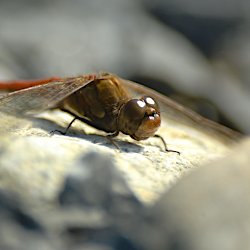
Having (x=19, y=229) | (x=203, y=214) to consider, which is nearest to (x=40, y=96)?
(x=19, y=229)

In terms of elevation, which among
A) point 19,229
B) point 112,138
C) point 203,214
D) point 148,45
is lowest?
point 148,45

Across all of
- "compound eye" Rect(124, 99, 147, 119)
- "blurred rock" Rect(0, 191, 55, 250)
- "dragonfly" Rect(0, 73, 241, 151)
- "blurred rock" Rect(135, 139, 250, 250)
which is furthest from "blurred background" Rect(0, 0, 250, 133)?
"blurred rock" Rect(0, 191, 55, 250)

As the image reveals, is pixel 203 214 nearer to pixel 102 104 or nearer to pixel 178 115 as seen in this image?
pixel 102 104

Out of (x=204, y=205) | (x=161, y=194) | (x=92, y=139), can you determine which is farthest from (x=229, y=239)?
(x=92, y=139)

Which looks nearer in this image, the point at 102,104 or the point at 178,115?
the point at 102,104

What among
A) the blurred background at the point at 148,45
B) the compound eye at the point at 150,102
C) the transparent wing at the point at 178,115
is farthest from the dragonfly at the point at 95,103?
the blurred background at the point at 148,45

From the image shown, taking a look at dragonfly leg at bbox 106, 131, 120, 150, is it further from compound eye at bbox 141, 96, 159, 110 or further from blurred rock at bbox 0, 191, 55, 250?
blurred rock at bbox 0, 191, 55, 250

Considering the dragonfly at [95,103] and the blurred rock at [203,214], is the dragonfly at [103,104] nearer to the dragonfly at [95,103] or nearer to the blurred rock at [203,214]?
the dragonfly at [95,103]

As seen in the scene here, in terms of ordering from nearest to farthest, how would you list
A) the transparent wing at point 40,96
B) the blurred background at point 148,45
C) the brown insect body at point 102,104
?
the transparent wing at point 40,96 → the brown insect body at point 102,104 → the blurred background at point 148,45
